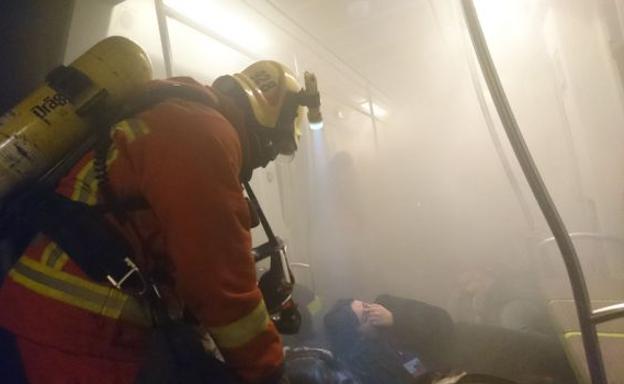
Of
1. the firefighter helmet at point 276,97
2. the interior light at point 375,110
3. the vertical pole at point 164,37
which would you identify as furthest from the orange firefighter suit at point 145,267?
the interior light at point 375,110

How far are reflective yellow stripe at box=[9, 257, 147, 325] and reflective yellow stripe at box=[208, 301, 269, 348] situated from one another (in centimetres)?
21

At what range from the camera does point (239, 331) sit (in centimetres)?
95

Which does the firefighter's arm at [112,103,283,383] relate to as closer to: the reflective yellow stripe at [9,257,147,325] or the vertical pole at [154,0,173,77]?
the reflective yellow stripe at [9,257,147,325]

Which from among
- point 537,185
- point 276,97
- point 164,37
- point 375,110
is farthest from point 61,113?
point 375,110

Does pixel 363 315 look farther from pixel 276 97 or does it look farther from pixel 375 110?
pixel 375 110

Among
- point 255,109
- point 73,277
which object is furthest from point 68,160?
point 255,109

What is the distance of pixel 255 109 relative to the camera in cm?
133

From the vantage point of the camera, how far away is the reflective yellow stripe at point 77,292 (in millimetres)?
944

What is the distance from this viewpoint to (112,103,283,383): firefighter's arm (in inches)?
36.0

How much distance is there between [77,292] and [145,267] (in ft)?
0.50

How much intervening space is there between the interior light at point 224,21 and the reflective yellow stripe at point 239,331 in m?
1.97

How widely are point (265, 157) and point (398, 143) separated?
3.16m

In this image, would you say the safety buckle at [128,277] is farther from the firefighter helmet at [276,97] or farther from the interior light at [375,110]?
the interior light at [375,110]

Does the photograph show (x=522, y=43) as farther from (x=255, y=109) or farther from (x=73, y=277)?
(x=73, y=277)
